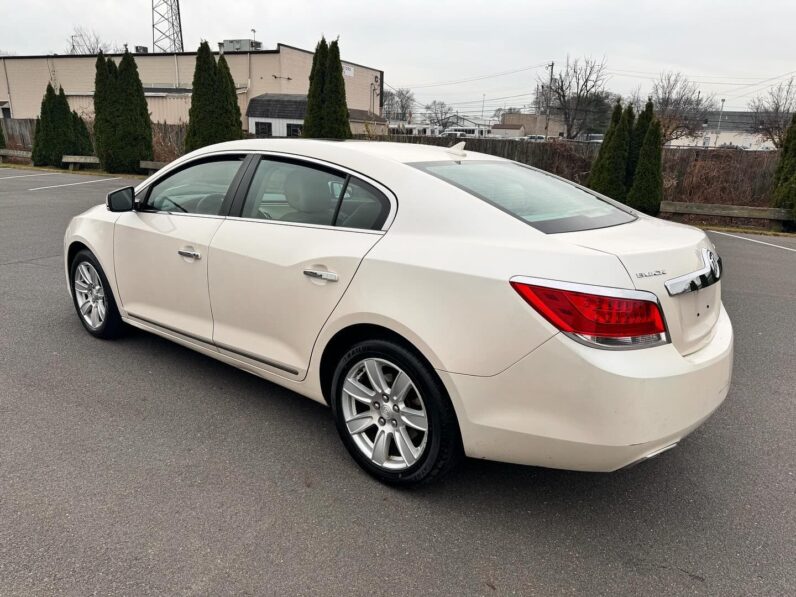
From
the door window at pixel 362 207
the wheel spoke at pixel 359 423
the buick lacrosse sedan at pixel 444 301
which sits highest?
the door window at pixel 362 207

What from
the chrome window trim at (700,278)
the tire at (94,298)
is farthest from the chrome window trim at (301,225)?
the tire at (94,298)

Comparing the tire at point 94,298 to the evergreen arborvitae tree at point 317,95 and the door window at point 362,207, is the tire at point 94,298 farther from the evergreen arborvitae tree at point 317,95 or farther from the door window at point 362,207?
the evergreen arborvitae tree at point 317,95

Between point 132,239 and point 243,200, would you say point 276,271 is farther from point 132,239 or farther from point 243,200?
point 132,239

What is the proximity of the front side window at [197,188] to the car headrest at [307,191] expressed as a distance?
0.49 metres

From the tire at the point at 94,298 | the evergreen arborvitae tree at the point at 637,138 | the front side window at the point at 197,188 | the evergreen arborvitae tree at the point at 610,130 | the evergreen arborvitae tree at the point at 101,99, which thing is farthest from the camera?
the evergreen arborvitae tree at the point at 101,99

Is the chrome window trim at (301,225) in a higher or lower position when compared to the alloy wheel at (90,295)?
higher

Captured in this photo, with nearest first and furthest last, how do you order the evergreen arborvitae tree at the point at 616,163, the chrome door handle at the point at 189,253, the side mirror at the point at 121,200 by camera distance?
the chrome door handle at the point at 189,253
the side mirror at the point at 121,200
the evergreen arborvitae tree at the point at 616,163

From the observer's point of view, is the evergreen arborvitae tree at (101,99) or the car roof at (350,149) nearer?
the car roof at (350,149)

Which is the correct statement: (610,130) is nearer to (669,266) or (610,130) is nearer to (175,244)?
(175,244)

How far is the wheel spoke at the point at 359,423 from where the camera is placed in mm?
2807

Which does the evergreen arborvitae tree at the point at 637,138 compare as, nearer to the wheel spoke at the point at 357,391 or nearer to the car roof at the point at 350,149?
the car roof at the point at 350,149

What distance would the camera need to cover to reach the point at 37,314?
201 inches

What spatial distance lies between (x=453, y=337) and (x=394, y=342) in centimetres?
34

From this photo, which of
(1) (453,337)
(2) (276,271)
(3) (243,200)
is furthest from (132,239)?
(1) (453,337)
